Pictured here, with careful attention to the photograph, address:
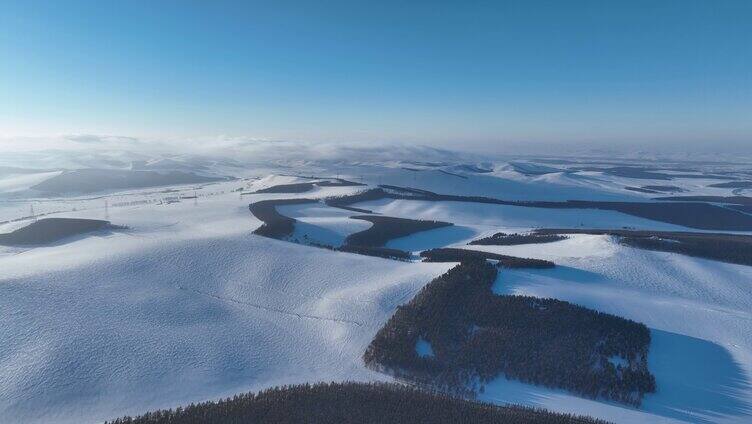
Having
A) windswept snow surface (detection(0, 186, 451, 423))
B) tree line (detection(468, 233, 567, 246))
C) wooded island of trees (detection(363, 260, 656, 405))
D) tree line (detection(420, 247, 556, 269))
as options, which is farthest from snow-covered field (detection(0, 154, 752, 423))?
tree line (detection(468, 233, 567, 246))

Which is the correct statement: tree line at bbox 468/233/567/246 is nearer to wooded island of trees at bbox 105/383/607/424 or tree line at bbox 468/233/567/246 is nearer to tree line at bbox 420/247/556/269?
tree line at bbox 420/247/556/269

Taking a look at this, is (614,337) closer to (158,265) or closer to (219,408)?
(219,408)

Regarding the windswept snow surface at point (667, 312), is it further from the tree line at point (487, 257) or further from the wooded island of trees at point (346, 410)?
the wooded island of trees at point (346, 410)

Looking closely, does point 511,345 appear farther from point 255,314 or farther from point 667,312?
point 255,314

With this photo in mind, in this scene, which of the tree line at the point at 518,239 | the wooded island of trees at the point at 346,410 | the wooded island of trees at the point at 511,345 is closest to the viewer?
the wooded island of trees at the point at 346,410

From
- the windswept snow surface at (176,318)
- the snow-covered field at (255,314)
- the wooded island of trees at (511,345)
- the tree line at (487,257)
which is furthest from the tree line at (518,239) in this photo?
the wooded island of trees at (511,345)

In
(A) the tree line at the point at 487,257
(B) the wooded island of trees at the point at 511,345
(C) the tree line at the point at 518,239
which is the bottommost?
(C) the tree line at the point at 518,239

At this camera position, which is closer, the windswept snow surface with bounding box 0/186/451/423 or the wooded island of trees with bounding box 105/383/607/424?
the wooded island of trees with bounding box 105/383/607/424

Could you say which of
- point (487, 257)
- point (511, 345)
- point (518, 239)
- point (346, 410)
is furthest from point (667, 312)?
point (518, 239)
